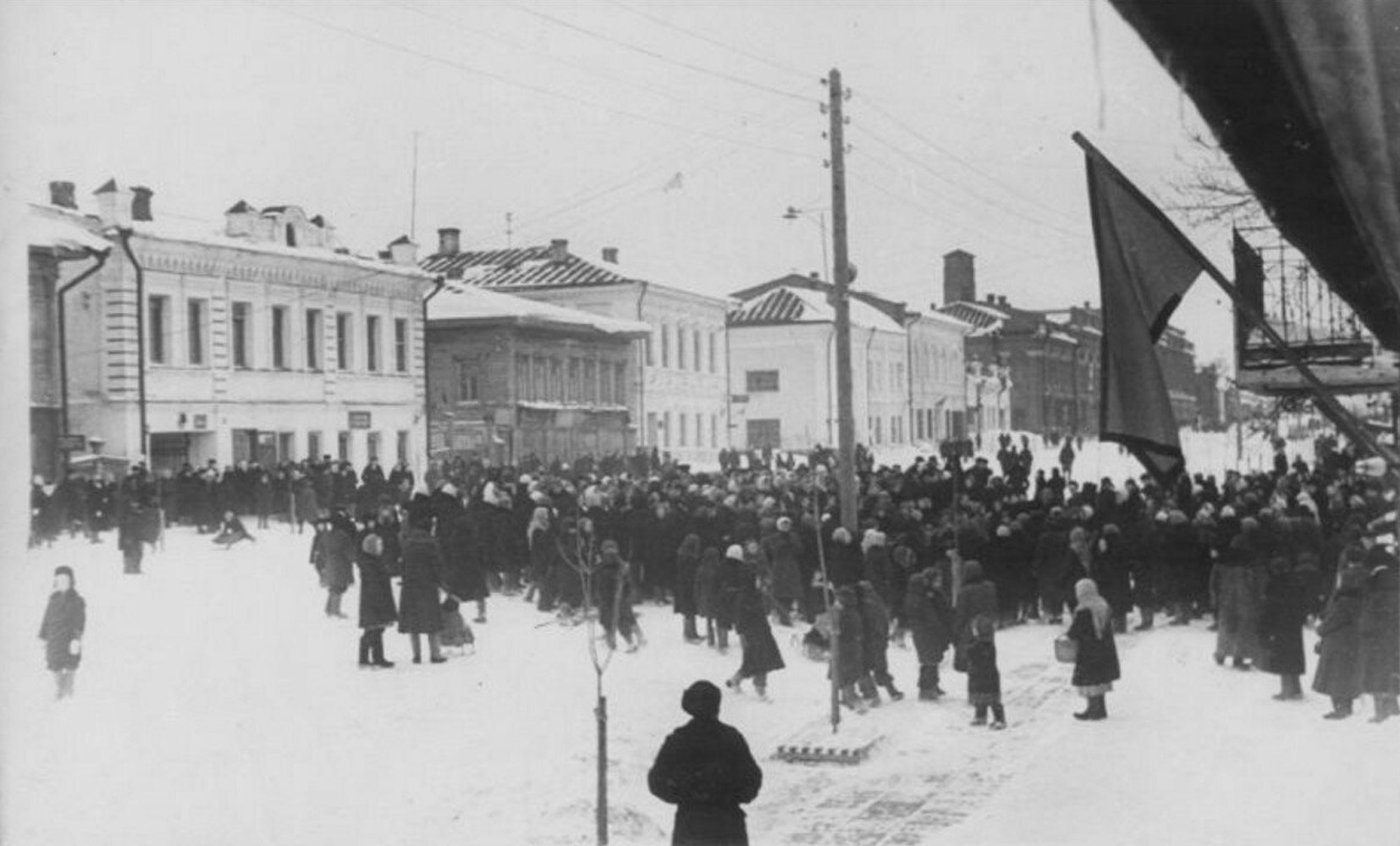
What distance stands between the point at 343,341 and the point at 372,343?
2.80 feet

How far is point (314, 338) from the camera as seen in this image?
938 inches

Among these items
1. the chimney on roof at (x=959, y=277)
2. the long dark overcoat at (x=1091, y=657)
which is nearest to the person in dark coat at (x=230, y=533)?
the long dark overcoat at (x=1091, y=657)

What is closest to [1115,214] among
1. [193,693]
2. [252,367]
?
[193,693]

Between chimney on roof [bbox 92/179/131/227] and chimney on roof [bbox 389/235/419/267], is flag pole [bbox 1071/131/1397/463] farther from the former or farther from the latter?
chimney on roof [bbox 389/235/419/267]

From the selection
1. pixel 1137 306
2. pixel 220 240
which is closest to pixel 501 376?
pixel 220 240

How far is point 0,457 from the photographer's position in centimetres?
775

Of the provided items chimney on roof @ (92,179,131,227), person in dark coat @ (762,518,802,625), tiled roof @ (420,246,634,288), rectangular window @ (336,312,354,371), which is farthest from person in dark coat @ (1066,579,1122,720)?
tiled roof @ (420,246,634,288)

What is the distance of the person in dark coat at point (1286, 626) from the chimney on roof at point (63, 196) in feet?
38.4

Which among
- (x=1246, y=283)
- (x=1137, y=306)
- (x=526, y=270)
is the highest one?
(x=526, y=270)

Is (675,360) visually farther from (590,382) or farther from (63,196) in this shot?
(63,196)

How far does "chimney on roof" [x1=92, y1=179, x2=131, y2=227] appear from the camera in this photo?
18.5 meters

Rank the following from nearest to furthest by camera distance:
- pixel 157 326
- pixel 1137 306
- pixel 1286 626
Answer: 1. pixel 1137 306
2. pixel 1286 626
3. pixel 157 326

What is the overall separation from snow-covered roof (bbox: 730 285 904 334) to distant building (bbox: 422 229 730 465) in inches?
50.4

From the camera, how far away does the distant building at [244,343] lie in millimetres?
19641
